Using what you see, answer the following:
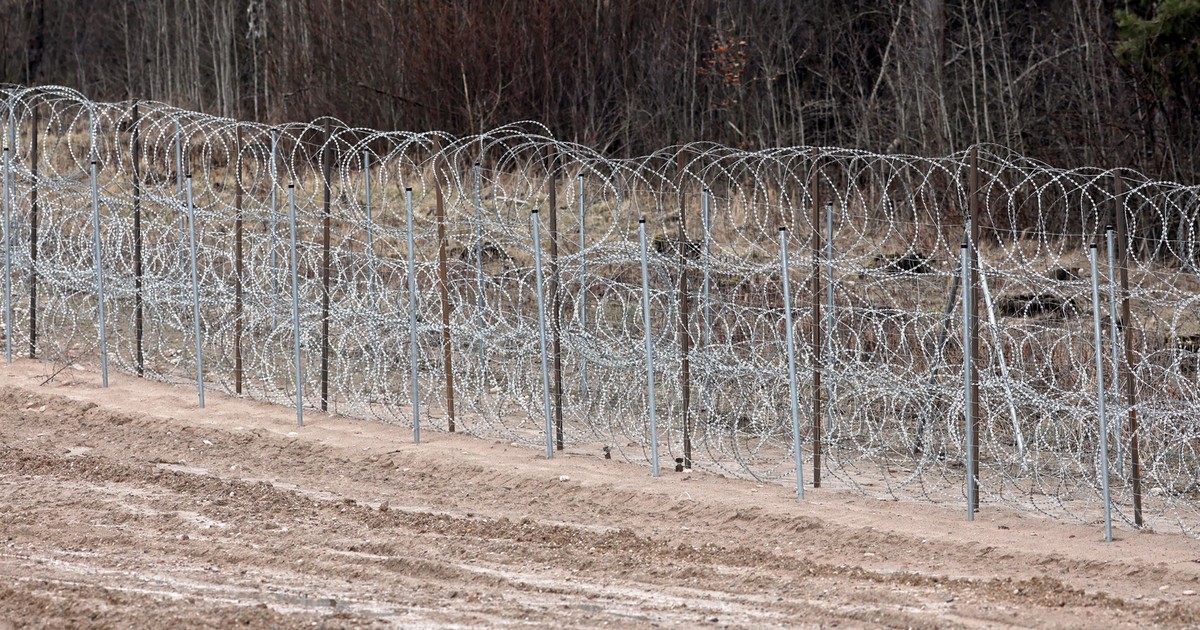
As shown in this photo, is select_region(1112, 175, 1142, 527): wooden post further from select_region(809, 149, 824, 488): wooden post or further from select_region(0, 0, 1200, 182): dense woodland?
select_region(0, 0, 1200, 182): dense woodland

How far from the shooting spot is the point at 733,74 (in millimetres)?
21859

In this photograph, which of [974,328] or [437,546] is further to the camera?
[974,328]

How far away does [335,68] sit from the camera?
22094 mm

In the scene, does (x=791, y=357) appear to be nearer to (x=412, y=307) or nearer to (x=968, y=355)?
(x=968, y=355)

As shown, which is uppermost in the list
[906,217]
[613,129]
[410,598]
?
[613,129]

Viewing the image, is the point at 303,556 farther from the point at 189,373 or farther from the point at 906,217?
the point at 906,217

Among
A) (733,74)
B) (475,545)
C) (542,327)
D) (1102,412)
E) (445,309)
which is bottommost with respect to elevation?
(475,545)

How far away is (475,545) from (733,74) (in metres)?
14.6

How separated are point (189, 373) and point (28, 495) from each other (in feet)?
14.2

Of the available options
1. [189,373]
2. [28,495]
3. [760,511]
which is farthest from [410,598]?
[189,373]

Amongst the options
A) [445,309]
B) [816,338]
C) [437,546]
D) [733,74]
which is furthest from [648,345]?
[733,74]

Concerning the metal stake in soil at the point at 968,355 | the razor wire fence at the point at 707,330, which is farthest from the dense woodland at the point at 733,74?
the metal stake in soil at the point at 968,355

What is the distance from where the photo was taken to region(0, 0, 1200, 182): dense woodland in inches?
759

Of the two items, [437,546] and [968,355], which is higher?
[968,355]
